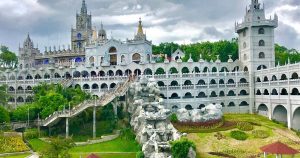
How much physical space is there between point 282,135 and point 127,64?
3255 cm

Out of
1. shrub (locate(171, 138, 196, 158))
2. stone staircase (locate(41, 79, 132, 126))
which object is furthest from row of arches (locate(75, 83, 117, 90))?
shrub (locate(171, 138, 196, 158))

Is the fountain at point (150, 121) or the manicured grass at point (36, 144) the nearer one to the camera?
the fountain at point (150, 121)

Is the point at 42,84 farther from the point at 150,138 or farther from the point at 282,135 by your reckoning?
the point at 282,135

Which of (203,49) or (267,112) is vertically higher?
(203,49)

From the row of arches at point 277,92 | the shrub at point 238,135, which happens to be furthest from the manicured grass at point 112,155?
the row of arches at point 277,92

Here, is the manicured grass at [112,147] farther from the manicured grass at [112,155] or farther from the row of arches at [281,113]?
the row of arches at [281,113]

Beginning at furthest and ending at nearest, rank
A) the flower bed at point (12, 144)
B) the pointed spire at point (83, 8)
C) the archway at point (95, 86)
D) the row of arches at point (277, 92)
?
the pointed spire at point (83, 8)
the archway at point (95, 86)
the row of arches at point (277, 92)
the flower bed at point (12, 144)

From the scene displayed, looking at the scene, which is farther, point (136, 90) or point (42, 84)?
point (42, 84)

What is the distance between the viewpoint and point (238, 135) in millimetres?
49719

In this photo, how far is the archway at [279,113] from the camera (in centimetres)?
6159

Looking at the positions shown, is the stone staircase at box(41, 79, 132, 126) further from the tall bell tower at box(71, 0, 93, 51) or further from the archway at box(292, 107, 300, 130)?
the tall bell tower at box(71, 0, 93, 51)

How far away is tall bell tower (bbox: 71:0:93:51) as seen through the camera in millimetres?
106750

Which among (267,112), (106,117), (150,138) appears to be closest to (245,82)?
(267,112)

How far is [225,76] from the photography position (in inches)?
2744
